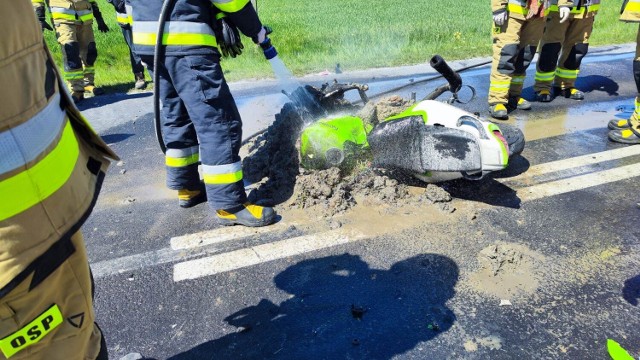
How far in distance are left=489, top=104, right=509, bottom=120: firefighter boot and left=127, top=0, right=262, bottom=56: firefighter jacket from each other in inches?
133

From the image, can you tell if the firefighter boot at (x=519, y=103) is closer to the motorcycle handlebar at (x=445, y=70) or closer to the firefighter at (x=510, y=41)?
the firefighter at (x=510, y=41)

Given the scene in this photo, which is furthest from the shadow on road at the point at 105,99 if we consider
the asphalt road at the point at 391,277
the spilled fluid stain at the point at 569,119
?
the spilled fluid stain at the point at 569,119

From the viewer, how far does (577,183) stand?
364 cm

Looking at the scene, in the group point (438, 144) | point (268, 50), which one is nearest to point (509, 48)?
point (438, 144)

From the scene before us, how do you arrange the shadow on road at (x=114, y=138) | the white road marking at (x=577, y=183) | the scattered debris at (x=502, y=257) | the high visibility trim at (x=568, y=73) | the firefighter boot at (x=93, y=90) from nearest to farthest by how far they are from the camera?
1. the scattered debris at (x=502, y=257)
2. the white road marking at (x=577, y=183)
3. the shadow on road at (x=114, y=138)
4. the high visibility trim at (x=568, y=73)
5. the firefighter boot at (x=93, y=90)

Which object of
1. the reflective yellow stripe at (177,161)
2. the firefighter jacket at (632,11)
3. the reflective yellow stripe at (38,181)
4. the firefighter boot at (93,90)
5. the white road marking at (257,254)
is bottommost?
the firefighter boot at (93,90)

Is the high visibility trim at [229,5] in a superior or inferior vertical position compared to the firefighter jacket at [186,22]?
superior

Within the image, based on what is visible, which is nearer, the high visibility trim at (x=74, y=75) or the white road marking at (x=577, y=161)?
the white road marking at (x=577, y=161)

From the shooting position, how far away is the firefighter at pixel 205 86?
2830 millimetres

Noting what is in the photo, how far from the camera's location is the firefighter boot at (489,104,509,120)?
17.1 feet

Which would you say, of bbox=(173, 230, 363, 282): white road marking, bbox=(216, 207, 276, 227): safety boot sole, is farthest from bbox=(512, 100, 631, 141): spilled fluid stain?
bbox=(216, 207, 276, 227): safety boot sole

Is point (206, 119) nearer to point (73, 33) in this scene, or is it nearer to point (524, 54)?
point (524, 54)

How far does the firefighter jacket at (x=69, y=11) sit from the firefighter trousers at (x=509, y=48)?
5771 mm

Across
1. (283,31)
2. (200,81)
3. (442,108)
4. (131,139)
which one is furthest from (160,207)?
(283,31)
